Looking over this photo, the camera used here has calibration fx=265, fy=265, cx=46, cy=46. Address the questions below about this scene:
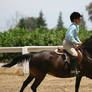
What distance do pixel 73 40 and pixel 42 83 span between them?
133 inches

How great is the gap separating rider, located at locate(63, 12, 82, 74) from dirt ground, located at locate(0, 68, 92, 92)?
5.54 ft

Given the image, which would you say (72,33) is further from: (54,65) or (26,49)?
(26,49)

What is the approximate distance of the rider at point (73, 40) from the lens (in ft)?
23.6

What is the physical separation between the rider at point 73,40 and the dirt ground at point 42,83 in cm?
169

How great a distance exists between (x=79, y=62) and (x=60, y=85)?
2418mm

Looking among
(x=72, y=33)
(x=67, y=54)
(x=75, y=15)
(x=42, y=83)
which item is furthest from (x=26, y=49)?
(x=72, y=33)

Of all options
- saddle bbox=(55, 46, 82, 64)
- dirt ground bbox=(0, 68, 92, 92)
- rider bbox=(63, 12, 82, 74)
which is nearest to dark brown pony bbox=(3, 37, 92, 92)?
saddle bbox=(55, 46, 82, 64)

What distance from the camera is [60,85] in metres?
9.55

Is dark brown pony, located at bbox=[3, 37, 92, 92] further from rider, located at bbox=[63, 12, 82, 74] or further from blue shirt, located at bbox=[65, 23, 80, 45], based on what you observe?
blue shirt, located at bbox=[65, 23, 80, 45]

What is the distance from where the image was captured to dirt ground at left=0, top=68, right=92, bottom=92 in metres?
8.85

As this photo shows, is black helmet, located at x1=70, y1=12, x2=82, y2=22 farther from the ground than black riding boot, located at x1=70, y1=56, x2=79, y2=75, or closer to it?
farther from the ground

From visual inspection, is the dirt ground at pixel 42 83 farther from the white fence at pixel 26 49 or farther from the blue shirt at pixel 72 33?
the blue shirt at pixel 72 33

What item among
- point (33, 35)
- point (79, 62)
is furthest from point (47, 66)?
point (33, 35)

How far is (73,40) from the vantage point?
23.5 feet
